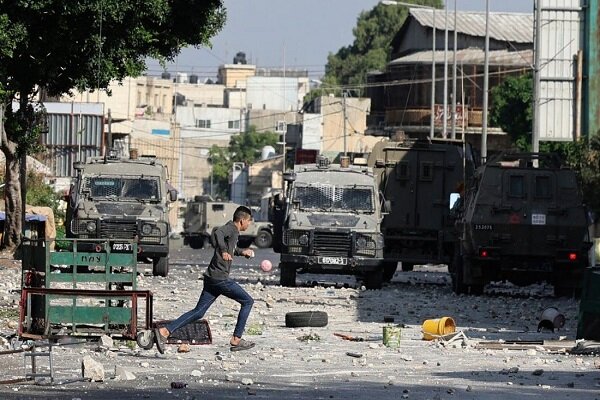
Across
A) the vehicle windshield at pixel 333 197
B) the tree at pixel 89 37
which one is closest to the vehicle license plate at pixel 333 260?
the vehicle windshield at pixel 333 197

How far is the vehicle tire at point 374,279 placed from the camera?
105 ft

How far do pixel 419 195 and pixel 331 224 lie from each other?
15.1 feet

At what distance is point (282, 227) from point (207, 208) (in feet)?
146

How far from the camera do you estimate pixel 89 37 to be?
2722 centimetres

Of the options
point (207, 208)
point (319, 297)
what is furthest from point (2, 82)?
point (207, 208)

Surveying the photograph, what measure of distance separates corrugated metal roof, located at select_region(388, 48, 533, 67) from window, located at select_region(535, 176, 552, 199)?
184 feet

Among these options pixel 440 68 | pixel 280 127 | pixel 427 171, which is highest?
pixel 440 68

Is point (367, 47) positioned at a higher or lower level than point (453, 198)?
higher

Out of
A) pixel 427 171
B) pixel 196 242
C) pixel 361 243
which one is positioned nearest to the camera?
pixel 361 243

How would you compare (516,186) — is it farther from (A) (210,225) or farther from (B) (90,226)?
(A) (210,225)

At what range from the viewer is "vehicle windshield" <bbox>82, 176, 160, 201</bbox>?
34156 mm

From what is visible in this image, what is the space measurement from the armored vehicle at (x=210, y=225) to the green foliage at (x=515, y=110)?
40.1 ft

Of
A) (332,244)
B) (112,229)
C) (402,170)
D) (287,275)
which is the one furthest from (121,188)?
(402,170)

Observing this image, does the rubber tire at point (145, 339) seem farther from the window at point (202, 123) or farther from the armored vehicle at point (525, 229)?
the window at point (202, 123)
